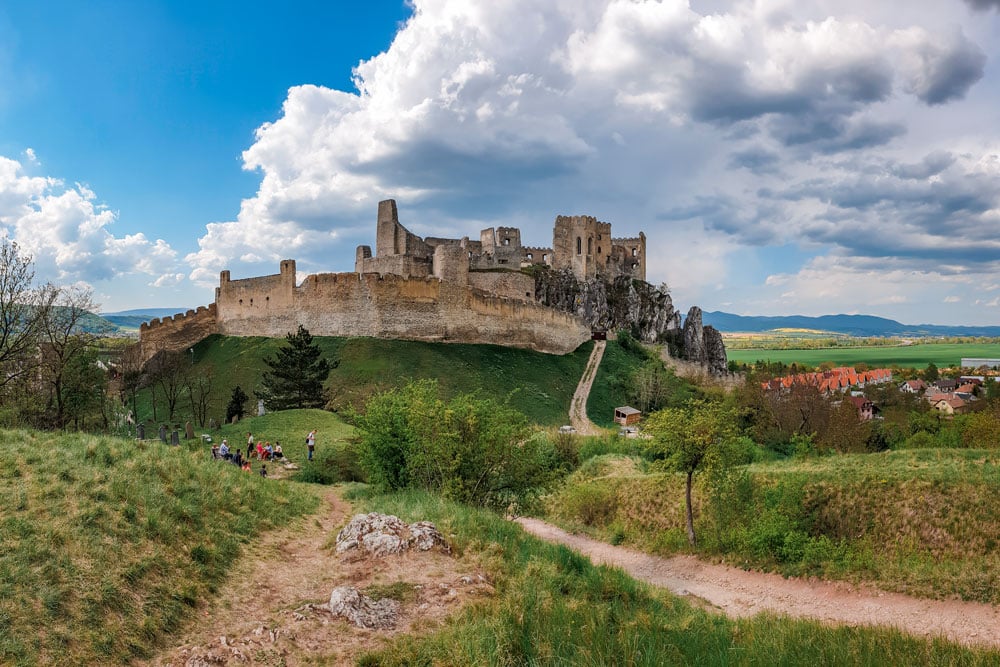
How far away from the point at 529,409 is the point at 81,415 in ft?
80.9

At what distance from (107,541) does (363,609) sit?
13.6 feet

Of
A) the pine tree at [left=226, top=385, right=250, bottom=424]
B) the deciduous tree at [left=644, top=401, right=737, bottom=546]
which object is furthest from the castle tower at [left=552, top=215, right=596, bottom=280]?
the deciduous tree at [left=644, top=401, right=737, bottom=546]

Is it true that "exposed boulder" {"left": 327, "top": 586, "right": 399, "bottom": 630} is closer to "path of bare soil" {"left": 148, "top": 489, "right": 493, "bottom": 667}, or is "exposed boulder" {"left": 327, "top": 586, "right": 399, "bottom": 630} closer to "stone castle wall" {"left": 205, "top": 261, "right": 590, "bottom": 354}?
"path of bare soil" {"left": 148, "top": 489, "right": 493, "bottom": 667}

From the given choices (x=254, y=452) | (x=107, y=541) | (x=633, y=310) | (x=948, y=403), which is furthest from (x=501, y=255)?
(x=107, y=541)

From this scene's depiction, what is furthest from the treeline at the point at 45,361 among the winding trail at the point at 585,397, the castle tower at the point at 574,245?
the castle tower at the point at 574,245

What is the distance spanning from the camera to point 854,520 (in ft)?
55.0

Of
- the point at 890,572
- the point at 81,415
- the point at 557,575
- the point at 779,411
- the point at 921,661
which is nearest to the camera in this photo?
the point at 921,661

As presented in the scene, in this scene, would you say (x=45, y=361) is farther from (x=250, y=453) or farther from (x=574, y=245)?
(x=574, y=245)

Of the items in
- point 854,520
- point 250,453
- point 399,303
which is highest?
point 399,303

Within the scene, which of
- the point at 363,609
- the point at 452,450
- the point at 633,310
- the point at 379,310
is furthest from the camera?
the point at 633,310

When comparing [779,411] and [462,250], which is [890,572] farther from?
[462,250]

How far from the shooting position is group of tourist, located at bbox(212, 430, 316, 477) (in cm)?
2158

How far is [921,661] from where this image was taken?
6.73 metres

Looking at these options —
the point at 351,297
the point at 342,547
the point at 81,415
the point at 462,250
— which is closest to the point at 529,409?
the point at 351,297
